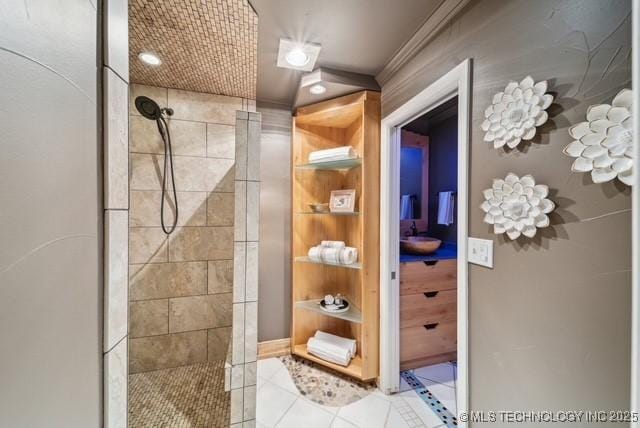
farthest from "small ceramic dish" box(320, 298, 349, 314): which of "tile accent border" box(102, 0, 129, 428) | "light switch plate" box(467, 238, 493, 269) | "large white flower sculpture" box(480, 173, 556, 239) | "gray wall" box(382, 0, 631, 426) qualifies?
"tile accent border" box(102, 0, 129, 428)

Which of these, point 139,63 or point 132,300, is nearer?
point 139,63

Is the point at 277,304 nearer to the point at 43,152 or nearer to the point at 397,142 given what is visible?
the point at 397,142

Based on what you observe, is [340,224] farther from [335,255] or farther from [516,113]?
[516,113]

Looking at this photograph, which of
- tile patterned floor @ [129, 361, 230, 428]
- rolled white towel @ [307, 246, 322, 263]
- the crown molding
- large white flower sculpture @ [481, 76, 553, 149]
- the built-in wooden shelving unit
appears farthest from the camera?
rolled white towel @ [307, 246, 322, 263]

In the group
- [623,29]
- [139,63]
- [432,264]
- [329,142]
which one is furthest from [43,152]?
[432,264]

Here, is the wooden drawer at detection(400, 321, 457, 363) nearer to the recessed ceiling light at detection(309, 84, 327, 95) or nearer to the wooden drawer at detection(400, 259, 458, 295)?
the wooden drawer at detection(400, 259, 458, 295)

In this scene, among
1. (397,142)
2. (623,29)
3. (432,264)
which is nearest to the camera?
(623,29)

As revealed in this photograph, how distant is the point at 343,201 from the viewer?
1924mm

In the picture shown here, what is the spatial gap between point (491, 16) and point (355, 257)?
→ 1.53 meters

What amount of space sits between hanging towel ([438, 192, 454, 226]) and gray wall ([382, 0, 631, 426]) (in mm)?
1449

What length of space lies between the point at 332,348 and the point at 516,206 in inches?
63.9

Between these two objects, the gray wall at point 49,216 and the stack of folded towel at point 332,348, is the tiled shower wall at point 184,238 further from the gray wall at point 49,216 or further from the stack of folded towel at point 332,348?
the gray wall at point 49,216

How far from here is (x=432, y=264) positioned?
196 cm

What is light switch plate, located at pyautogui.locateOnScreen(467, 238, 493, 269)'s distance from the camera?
98 cm
